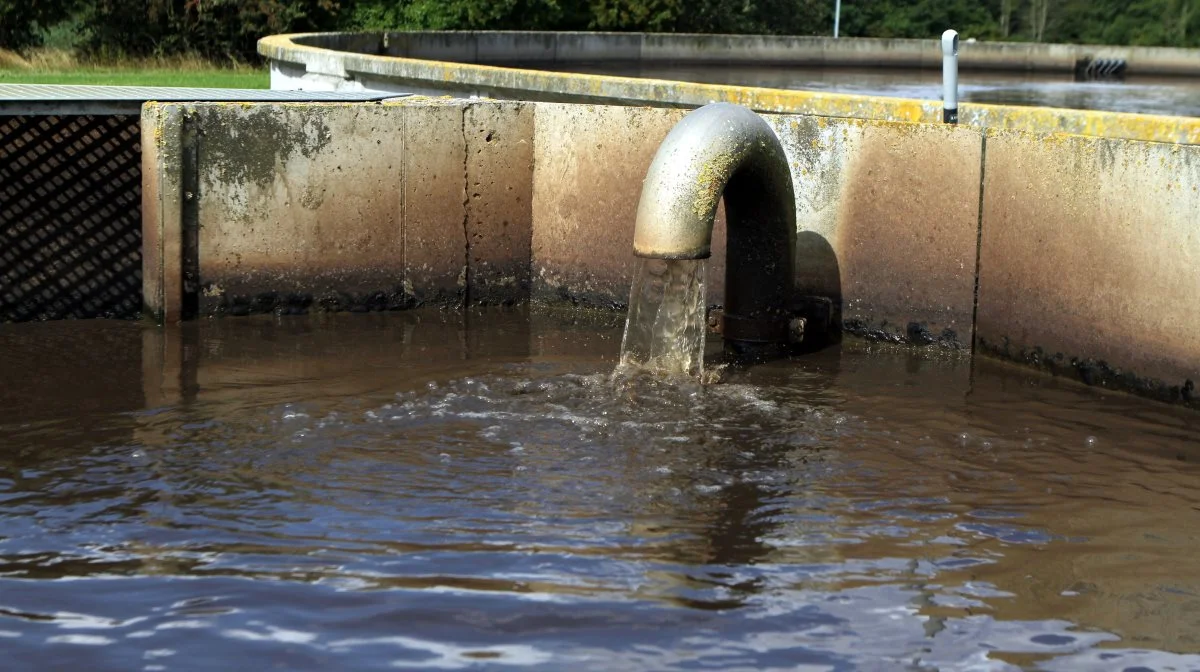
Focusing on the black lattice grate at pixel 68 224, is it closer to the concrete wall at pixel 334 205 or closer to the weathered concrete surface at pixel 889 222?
the concrete wall at pixel 334 205

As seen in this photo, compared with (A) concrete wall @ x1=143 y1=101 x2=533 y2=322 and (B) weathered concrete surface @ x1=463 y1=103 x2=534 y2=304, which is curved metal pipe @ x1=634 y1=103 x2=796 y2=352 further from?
(A) concrete wall @ x1=143 y1=101 x2=533 y2=322

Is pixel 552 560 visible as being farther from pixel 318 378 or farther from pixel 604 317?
pixel 604 317

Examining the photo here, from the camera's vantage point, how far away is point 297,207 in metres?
9.53

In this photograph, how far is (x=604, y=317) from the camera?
9.83 meters

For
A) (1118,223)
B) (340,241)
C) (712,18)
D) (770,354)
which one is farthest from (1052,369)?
(712,18)

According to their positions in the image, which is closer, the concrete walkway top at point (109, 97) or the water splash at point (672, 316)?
the water splash at point (672, 316)

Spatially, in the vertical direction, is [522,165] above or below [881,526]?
above

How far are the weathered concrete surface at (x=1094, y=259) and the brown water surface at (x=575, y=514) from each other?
201mm

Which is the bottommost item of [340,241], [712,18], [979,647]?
[979,647]

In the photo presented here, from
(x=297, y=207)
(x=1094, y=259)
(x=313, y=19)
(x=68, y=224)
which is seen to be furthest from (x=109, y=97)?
(x=313, y=19)

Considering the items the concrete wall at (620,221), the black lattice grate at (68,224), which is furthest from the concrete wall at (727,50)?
the concrete wall at (620,221)

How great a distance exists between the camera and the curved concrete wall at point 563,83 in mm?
8289

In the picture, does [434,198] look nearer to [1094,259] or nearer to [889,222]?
[889,222]

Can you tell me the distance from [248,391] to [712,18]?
22.2 m
